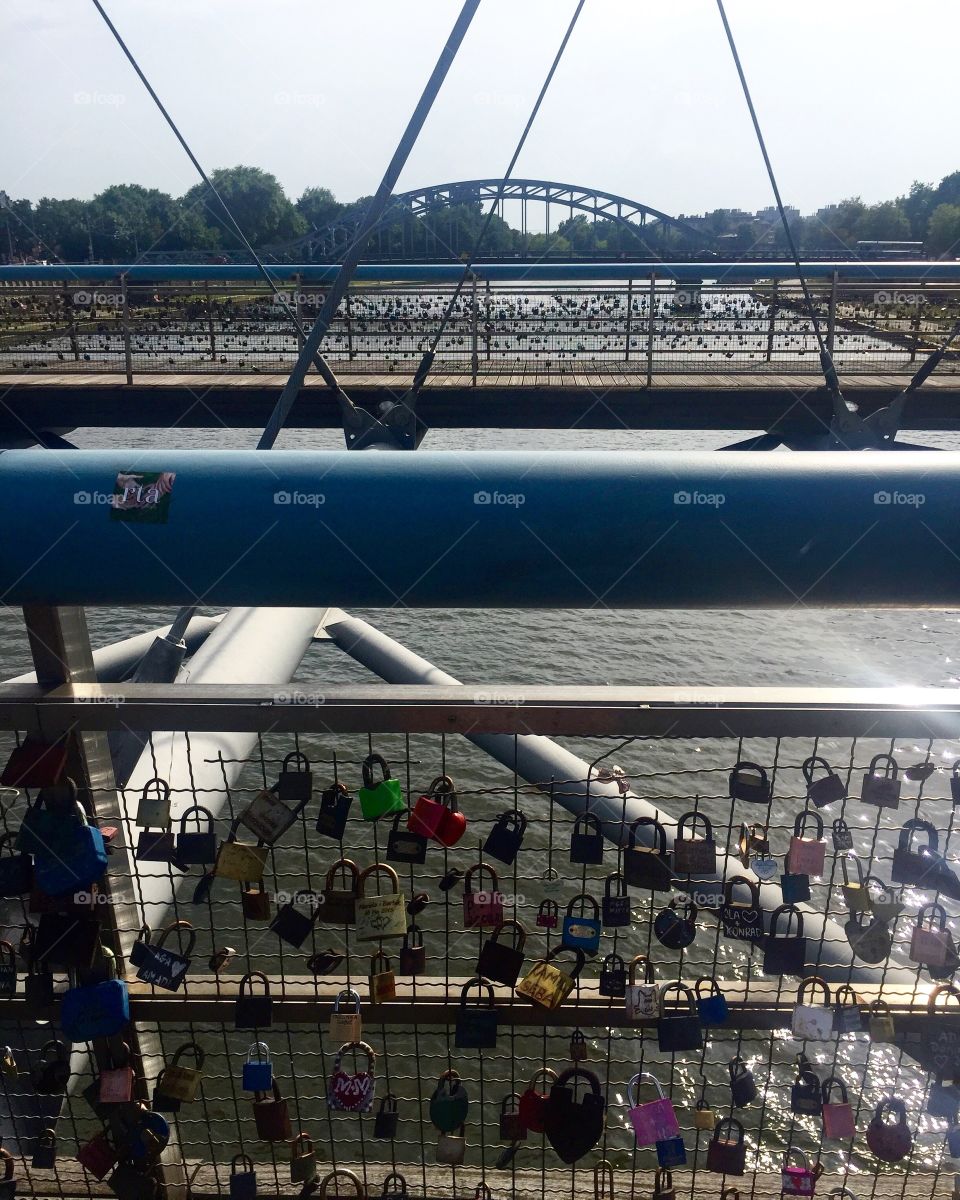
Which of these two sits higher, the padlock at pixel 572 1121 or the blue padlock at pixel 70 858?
the blue padlock at pixel 70 858

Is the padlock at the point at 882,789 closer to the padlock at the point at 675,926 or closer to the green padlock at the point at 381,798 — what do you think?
the padlock at the point at 675,926

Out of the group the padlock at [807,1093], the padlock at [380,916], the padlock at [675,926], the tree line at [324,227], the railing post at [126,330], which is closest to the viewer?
the padlock at [380,916]

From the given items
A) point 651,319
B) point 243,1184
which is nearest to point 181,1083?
point 243,1184

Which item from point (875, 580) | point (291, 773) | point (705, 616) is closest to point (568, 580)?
point (875, 580)

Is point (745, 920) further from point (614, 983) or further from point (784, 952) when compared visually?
point (614, 983)

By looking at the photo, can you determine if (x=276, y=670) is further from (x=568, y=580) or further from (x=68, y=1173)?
(x=568, y=580)

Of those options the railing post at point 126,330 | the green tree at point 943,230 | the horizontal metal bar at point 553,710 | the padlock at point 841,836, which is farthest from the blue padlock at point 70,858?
the green tree at point 943,230

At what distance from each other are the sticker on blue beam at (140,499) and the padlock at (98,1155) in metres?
1.69

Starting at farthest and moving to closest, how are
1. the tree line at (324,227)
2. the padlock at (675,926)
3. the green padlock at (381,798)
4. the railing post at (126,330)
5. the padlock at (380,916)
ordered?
1. the tree line at (324,227)
2. the railing post at (126,330)
3. the padlock at (675,926)
4. the padlock at (380,916)
5. the green padlock at (381,798)

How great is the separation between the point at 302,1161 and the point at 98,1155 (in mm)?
490

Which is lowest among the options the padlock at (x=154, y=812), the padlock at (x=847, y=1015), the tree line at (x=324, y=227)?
the padlock at (x=847, y=1015)

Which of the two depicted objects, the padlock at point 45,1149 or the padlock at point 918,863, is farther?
the padlock at point 45,1149

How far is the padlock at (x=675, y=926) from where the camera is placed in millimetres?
2141

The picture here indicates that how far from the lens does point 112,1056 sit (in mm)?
2295
